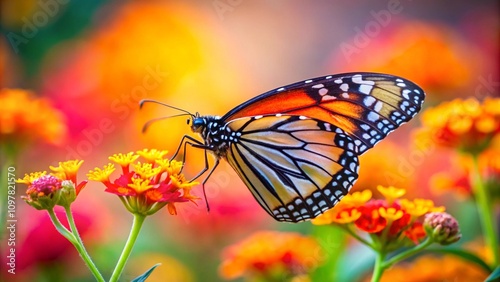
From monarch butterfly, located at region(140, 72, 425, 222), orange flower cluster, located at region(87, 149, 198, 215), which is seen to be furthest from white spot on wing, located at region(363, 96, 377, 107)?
orange flower cluster, located at region(87, 149, 198, 215)

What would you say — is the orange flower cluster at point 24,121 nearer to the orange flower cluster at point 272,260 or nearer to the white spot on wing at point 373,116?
the orange flower cluster at point 272,260

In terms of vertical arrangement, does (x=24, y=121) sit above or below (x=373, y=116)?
above

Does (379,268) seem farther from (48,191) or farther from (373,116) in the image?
(48,191)

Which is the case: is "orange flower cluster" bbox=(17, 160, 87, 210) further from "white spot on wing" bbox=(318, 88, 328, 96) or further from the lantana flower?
"white spot on wing" bbox=(318, 88, 328, 96)

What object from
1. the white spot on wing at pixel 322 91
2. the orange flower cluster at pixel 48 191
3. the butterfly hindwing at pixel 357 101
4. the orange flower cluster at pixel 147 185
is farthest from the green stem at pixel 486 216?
the orange flower cluster at pixel 48 191

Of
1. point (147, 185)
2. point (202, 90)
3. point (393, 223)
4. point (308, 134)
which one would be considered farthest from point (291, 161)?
point (202, 90)

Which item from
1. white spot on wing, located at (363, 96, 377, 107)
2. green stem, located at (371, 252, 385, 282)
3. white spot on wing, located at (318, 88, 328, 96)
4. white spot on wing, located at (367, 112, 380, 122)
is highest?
white spot on wing, located at (318, 88, 328, 96)

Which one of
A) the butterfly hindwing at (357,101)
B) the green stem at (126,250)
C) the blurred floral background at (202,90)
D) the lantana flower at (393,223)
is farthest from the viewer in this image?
the blurred floral background at (202,90)
